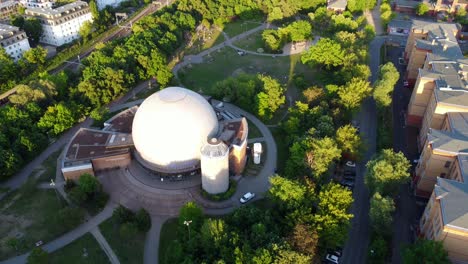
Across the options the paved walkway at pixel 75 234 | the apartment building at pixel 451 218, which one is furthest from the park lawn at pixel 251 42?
the apartment building at pixel 451 218

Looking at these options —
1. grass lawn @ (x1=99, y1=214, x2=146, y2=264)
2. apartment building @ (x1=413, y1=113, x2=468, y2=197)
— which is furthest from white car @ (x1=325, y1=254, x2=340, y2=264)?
grass lawn @ (x1=99, y1=214, x2=146, y2=264)

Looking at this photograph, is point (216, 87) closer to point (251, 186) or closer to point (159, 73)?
point (159, 73)

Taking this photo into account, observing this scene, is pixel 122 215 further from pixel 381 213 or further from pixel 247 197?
pixel 381 213

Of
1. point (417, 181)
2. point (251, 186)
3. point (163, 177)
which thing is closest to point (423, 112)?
point (417, 181)

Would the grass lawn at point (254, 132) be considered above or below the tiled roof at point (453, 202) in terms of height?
below

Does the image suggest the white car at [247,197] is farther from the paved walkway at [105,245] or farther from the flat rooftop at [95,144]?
the flat rooftop at [95,144]
